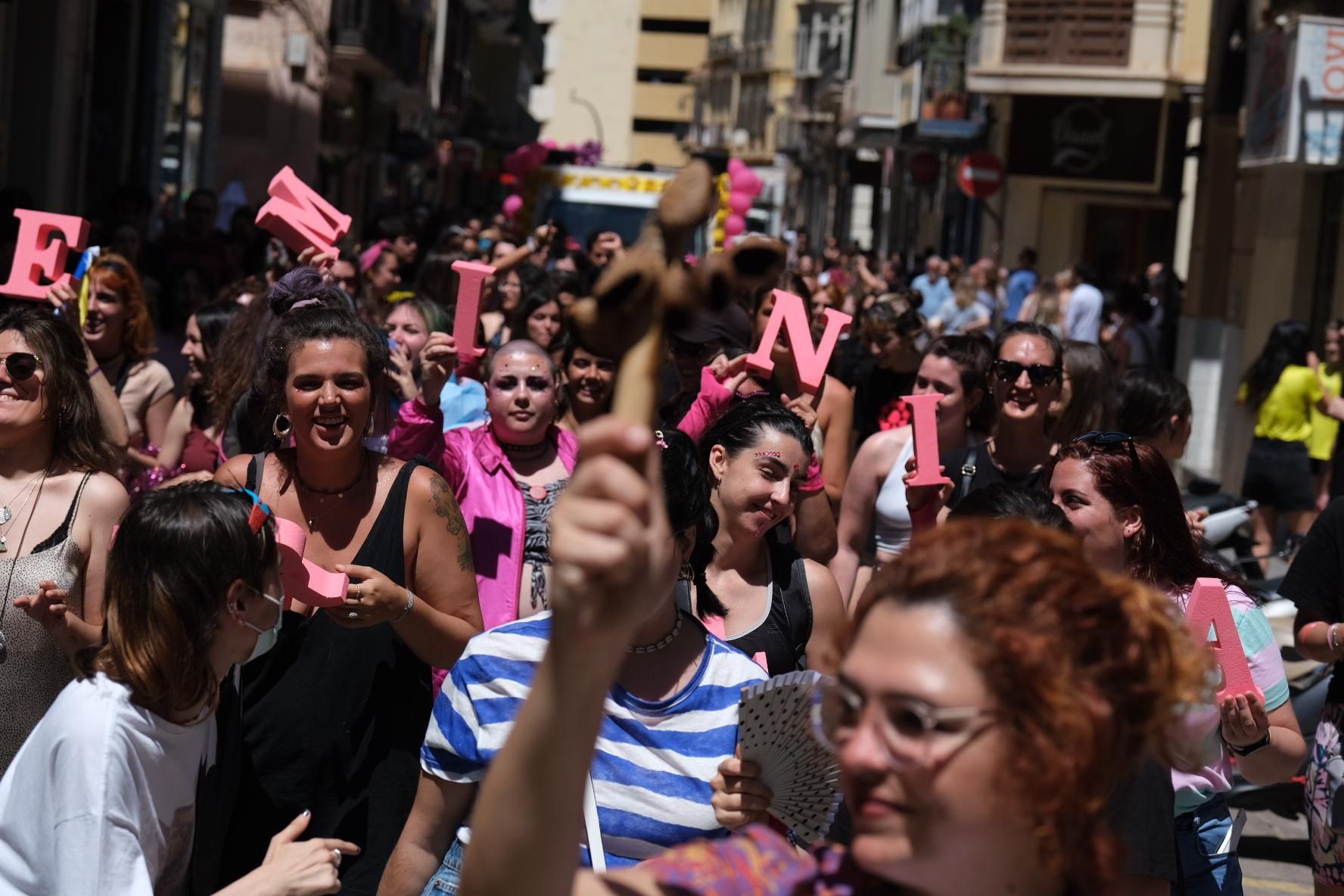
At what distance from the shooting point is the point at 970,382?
22.1 feet

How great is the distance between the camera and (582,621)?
5.27 ft

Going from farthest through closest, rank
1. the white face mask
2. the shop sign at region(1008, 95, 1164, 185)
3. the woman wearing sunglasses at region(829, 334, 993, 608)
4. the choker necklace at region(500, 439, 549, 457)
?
1. the shop sign at region(1008, 95, 1164, 185)
2. the woman wearing sunglasses at region(829, 334, 993, 608)
3. the choker necklace at region(500, 439, 549, 457)
4. the white face mask

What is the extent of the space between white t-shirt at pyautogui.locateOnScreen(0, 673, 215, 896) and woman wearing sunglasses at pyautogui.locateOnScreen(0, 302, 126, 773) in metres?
0.83

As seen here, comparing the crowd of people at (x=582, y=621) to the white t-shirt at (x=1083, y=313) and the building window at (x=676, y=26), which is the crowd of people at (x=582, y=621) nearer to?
the white t-shirt at (x=1083, y=313)

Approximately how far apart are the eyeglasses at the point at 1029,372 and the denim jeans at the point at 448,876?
3222mm

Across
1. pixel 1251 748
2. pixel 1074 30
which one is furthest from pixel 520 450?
pixel 1074 30

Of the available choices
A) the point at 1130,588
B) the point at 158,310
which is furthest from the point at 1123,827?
the point at 158,310

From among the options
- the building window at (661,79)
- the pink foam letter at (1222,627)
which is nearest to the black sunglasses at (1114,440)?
the pink foam letter at (1222,627)

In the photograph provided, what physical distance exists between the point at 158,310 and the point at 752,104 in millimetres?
71435

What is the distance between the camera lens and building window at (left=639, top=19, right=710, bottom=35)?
107 m

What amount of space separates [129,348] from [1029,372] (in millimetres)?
3592

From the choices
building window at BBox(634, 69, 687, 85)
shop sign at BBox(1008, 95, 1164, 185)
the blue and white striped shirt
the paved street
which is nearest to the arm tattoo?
the blue and white striped shirt

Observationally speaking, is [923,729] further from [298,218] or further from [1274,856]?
[1274,856]

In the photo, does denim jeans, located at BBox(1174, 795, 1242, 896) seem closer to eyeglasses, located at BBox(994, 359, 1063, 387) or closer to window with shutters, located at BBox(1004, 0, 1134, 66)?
eyeglasses, located at BBox(994, 359, 1063, 387)
